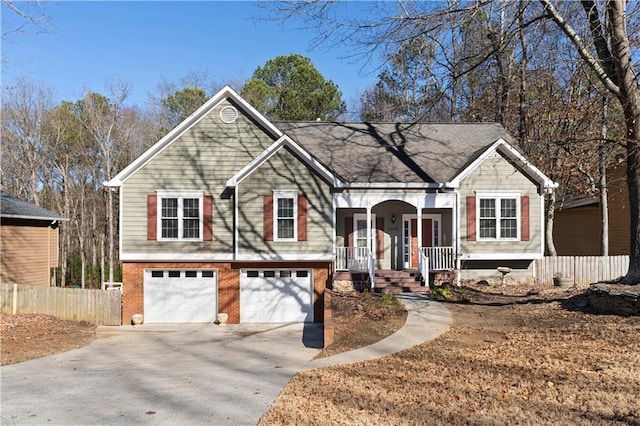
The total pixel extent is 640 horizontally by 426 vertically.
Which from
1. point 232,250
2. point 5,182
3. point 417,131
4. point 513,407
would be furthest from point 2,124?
point 513,407

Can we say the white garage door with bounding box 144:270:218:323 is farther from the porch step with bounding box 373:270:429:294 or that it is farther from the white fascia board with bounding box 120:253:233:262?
the porch step with bounding box 373:270:429:294

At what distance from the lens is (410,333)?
11.5 metres

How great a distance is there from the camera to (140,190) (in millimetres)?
18734

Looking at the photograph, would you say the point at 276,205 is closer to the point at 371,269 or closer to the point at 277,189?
the point at 277,189

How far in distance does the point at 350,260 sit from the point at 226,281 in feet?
15.1

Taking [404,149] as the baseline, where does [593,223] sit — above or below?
below

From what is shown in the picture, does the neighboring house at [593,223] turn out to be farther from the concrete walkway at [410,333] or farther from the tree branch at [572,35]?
the concrete walkway at [410,333]

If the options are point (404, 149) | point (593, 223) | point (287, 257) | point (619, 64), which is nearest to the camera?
point (619, 64)

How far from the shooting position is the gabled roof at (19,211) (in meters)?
20.9

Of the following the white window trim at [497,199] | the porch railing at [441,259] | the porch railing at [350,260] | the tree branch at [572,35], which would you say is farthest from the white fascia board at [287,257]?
the tree branch at [572,35]

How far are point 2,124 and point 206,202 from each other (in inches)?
916

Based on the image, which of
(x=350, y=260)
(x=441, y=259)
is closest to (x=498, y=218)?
(x=441, y=259)

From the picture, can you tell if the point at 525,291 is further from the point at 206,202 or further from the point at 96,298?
the point at 96,298

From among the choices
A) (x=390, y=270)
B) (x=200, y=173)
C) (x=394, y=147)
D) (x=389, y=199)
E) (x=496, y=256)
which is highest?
(x=394, y=147)
